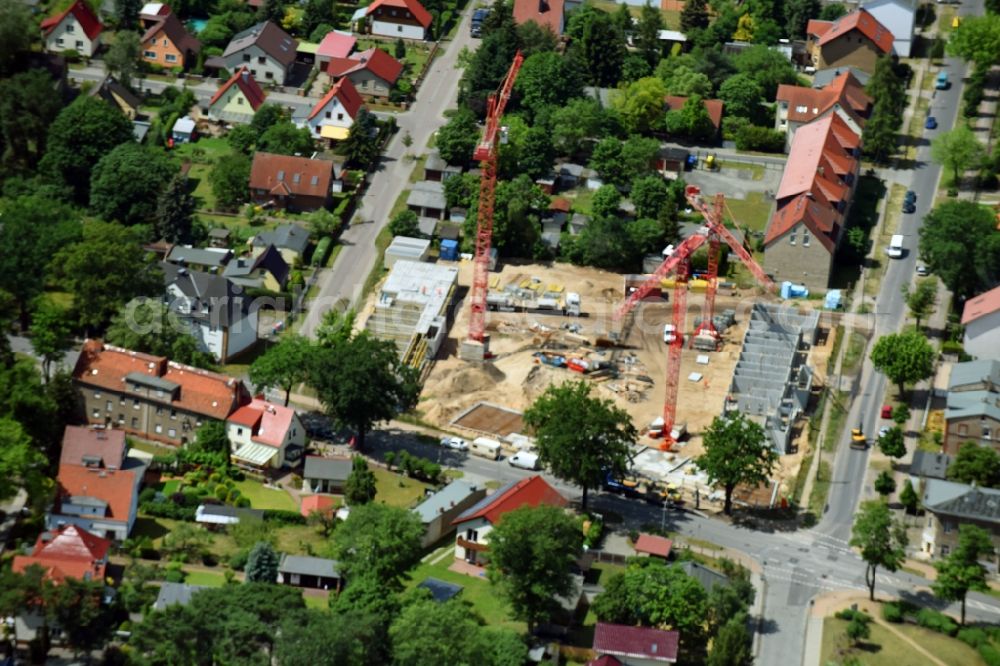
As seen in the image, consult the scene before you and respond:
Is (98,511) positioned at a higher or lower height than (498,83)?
lower

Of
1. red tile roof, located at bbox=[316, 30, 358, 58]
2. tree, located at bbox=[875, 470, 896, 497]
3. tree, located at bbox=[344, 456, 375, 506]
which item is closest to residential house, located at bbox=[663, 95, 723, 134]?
red tile roof, located at bbox=[316, 30, 358, 58]

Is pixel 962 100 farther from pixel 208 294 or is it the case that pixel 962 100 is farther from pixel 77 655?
pixel 77 655

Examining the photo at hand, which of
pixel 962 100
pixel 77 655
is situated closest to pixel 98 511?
pixel 77 655

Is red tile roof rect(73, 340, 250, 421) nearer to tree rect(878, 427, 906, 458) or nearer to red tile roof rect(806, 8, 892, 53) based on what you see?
tree rect(878, 427, 906, 458)

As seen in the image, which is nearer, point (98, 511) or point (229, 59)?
point (98, 511)

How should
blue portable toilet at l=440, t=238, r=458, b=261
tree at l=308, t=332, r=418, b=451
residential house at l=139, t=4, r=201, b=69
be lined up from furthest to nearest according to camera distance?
residential house at l=139, t=4, r=201, b=69
blue portable toilet at l=440, t=238, r=458, b=261
tree at l=308, t=332, r=418, b=451

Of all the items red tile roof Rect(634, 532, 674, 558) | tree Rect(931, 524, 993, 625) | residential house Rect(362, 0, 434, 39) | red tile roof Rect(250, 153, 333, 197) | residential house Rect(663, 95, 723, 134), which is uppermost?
residential house Rect(362, 0, 434, 39)

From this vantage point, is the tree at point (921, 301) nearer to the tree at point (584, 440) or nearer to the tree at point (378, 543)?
the tree at point (584, 440)

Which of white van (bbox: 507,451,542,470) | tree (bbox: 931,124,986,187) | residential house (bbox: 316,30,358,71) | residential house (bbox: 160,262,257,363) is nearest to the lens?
white van (bbox: 507,451,542,470)
